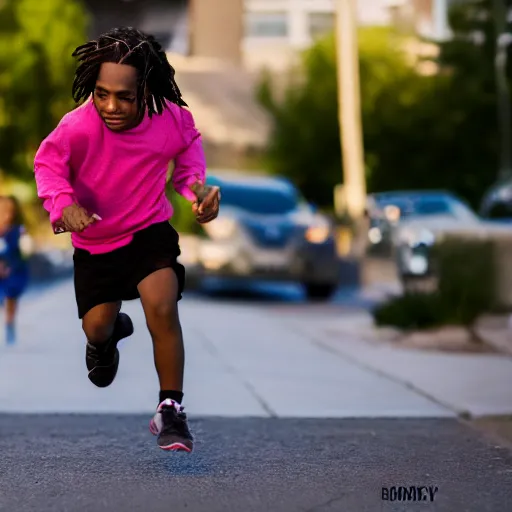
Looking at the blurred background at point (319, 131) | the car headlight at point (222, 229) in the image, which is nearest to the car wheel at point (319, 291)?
the blurred background at point (319, 131)

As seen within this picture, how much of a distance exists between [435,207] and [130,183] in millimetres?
19102

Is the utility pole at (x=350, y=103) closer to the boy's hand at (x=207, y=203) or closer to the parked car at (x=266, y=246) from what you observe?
the parked car at (x=266, y=246)

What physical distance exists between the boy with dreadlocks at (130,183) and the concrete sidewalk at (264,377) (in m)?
2.21

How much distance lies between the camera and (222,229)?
1881cm

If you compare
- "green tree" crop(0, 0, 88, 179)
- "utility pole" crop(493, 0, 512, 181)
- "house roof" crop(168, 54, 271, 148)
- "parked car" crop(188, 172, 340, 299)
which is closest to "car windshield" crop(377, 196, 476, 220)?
"parked car" crop(188, 172, 340, 299)

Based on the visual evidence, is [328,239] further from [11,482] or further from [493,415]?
[11,482]

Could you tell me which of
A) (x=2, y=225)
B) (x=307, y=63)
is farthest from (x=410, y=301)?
(x=307, y=63)

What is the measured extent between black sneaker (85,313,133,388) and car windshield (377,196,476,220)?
16565 millimetres

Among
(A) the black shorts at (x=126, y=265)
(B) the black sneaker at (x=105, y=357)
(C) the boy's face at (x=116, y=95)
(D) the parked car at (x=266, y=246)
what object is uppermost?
(C) the boy's face at (x=116, y=95)

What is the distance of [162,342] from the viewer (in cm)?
628

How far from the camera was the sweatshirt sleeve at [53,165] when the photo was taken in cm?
600

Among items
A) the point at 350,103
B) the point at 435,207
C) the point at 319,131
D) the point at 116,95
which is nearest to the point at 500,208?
the point at 435,207

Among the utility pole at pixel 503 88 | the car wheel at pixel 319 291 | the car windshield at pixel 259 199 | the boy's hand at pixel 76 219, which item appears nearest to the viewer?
the boy's hand at pixel 76 219

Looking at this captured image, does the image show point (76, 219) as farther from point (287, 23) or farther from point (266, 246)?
point (287, 23)
